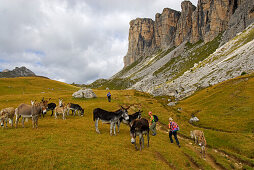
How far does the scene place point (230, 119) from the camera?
39156 millimetres

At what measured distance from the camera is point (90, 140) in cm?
1579

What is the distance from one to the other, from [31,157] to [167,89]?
99.2m

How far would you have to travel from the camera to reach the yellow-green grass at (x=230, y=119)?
26.9m

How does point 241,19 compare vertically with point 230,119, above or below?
above

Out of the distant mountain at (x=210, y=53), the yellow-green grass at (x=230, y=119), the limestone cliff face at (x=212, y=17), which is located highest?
the limestone cliff face at (x=212, y=17)

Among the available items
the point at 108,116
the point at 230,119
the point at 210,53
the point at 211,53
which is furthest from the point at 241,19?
the point at 108,116

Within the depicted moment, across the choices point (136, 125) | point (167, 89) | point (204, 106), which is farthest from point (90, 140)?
point (167, 89)

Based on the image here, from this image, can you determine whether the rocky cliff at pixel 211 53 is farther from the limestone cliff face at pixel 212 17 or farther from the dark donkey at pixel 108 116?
the dark donkey at pixel 108 116

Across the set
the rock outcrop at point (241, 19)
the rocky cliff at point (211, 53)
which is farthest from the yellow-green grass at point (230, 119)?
the rock outcrop at point (241, 19)

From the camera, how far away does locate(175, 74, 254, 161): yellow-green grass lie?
26906mm

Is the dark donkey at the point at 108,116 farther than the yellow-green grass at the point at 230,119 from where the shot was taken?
No

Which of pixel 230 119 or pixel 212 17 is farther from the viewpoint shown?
pixel 212 17

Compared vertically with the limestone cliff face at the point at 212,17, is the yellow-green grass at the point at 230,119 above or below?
below

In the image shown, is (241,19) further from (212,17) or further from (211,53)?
(211,53)
